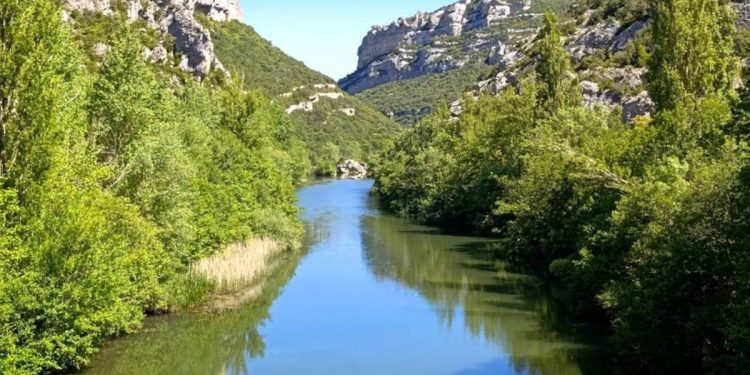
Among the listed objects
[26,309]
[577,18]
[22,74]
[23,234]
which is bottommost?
[26,309]

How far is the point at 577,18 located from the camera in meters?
103

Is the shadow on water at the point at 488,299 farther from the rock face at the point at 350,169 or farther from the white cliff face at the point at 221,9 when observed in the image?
the white cliff face at the point at 221,9

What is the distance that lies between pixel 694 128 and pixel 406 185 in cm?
5119

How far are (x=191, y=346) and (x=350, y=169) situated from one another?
133397 mm

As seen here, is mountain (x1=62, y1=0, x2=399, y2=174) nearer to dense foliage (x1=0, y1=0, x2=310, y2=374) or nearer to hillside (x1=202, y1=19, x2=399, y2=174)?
hillside (x1=202, y1=19, x2=399, y2=174)

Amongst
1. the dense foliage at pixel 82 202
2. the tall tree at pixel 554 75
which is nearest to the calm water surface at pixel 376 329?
the dense foliage at pixel 82 202

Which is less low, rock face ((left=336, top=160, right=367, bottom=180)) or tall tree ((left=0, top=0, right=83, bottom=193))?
tall tree ((left=0, top=0, right=83, bottom=193))

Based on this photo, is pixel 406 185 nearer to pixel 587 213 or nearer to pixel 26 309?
pixel 587 213

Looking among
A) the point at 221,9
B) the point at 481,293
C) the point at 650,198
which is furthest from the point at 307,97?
the point at 650,198

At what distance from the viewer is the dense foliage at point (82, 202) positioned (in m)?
19.7

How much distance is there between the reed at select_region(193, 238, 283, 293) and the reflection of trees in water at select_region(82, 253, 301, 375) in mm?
2441

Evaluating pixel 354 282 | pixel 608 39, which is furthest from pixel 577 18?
pixel 354 282

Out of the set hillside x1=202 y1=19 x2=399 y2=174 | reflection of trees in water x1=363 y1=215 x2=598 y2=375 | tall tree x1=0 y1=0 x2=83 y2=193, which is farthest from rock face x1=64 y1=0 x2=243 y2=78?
tall tree x1=0 y1=0 x2=83 y2=193

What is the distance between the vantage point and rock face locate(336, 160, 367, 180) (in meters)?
158
